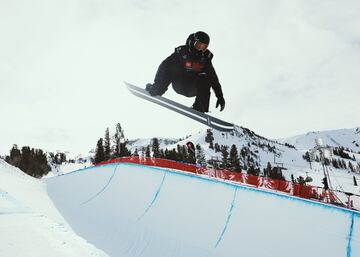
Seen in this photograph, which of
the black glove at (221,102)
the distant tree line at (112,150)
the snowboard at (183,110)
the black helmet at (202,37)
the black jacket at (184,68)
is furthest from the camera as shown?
the distant tree line at (112,150)

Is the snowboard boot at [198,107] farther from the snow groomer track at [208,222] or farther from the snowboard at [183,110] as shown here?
the snow groomer track at [208,222]

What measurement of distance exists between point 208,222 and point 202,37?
14.2ft

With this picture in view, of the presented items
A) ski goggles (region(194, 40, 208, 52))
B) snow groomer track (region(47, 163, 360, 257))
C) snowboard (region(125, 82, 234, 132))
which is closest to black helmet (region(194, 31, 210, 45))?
ski goggles (region(194, 40, 208, 52))


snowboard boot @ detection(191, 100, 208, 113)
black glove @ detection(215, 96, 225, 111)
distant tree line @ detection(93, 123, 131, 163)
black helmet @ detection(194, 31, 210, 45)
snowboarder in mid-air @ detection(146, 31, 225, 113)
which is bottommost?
snowboard boot @ detection(191, 100, 208, 113)

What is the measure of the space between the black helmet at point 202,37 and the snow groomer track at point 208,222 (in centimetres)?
332

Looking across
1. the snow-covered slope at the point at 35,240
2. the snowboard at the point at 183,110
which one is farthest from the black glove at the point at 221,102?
the snow-covered slope at the point at 35,240

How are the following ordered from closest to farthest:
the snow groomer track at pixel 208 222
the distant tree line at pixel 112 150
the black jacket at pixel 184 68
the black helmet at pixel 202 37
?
the black helmet at pixel 202 37, the snow groomer track at pixel 208 222, the black jacket at pixel 184 68, the distant tree line at pixel 112 150

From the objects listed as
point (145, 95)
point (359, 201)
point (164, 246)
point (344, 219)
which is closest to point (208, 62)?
point (145, 95)

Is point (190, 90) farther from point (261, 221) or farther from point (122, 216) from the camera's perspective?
point (122, 216)

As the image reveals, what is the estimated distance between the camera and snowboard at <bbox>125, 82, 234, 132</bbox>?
23.1ft

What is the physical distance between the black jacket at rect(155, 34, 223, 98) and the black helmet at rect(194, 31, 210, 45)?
366mm

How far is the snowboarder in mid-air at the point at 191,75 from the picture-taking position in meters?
5.58

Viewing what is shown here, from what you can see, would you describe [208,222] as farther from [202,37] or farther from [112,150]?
[112,150]

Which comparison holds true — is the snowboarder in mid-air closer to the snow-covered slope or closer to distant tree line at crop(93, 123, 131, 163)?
the snow-covered slope
